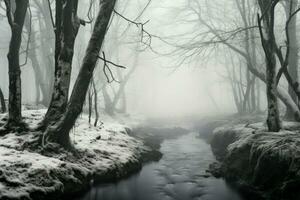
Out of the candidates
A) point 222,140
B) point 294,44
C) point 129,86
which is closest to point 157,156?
point 222,140

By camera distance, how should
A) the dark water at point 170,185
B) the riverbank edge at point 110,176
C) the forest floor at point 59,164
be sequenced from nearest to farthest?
the forest floor at point 59,164 < the riverbank edge at point 110,176 < the dark water at point 170,185

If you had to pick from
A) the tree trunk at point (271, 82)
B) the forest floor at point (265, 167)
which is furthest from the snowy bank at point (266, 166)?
the tree trunk at point (271, 82)

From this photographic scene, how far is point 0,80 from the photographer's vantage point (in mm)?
59062

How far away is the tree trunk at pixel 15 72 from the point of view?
10.0 metres

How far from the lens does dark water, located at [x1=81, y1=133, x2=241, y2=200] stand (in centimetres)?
891

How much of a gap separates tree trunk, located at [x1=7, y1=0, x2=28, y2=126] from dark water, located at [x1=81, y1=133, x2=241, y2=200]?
3330 mm

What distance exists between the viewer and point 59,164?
8.40 m

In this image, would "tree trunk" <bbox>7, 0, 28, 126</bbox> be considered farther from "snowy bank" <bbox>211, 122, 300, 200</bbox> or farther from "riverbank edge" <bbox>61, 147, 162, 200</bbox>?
"snowy bank" <bbox>211, 122, 300, 200</bbox>

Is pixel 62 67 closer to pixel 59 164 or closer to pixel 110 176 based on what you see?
Result: pixel 59 164

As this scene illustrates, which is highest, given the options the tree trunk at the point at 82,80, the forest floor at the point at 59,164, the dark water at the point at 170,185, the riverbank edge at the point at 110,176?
the tree trunk at the point at 82,80

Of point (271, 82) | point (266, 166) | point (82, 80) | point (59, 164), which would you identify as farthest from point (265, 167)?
point (82, 80)

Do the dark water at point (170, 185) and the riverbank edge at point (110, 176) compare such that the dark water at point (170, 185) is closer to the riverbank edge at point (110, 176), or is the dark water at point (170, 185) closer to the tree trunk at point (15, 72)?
the riverbank edge at point (110, 176)

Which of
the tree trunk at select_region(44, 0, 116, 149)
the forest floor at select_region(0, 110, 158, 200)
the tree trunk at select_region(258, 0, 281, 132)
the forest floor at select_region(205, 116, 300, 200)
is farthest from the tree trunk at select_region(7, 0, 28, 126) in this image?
the tree trunk at select_region(258, 0, 281, 132)

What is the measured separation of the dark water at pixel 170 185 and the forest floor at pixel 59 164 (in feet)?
1.48
